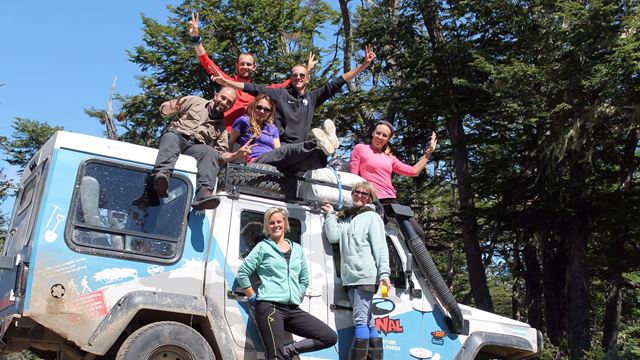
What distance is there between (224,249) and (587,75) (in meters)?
11.3

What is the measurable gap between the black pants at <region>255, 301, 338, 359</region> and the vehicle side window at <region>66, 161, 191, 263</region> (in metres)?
0.95

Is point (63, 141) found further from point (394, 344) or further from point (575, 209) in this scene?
point (575, 209)

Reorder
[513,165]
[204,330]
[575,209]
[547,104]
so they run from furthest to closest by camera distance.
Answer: [513,165], [575,209], [547,104], [204,330]

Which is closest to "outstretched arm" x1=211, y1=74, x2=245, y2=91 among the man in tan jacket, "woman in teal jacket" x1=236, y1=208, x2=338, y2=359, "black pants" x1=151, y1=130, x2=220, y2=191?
the man in tan jacket

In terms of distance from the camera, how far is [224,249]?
6.53 metres

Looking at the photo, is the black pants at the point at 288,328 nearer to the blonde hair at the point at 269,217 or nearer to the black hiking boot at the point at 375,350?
the black hiking boot at the point at 375,350

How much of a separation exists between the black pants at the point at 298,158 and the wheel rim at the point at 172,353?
2058 millimetres

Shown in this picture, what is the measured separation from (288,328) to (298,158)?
1653 millimetres

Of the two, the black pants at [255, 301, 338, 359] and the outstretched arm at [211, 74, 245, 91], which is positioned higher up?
the outstretched arm at [211, 74, 245, 91]

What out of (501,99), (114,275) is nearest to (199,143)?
(114,275)

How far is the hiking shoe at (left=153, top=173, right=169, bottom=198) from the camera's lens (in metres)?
6.15

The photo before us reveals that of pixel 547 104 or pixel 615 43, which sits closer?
pixel 615 43

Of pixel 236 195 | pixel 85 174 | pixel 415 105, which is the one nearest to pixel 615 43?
pixel 415 105

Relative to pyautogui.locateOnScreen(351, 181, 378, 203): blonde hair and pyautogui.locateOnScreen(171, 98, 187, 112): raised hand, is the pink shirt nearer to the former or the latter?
pyautogui.locateOnScreen(351, 181, 378, 203): blonde hair
